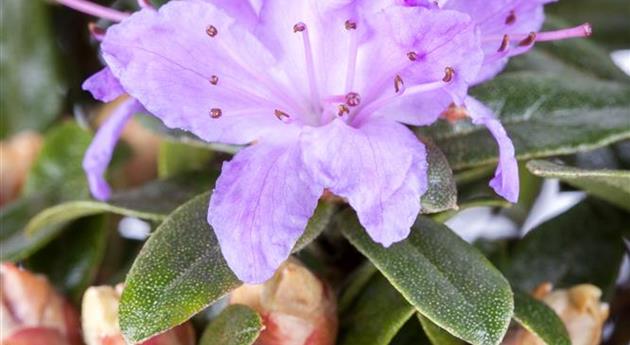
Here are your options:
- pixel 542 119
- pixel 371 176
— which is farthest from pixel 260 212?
pixel 542 119

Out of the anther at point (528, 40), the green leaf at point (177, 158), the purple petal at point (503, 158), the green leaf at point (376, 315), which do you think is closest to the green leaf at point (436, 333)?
the green leaf at point (376, 315)

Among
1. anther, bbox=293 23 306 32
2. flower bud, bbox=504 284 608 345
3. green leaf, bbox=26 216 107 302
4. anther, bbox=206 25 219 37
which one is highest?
anther, bbox=206 25 219 37

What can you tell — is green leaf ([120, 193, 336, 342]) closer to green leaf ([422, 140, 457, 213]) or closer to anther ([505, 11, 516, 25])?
green leaf ([422, 140, 457, 213])

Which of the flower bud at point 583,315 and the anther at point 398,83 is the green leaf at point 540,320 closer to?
the flower bud at point 583,315

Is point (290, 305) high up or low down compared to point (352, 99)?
down

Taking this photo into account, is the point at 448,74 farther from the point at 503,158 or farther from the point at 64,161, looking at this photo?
the point at 64,161

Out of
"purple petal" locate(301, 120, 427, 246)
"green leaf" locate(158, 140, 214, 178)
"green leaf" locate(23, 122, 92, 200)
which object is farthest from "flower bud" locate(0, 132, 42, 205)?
"purple petal" locate(301, 120, 427, 246)
